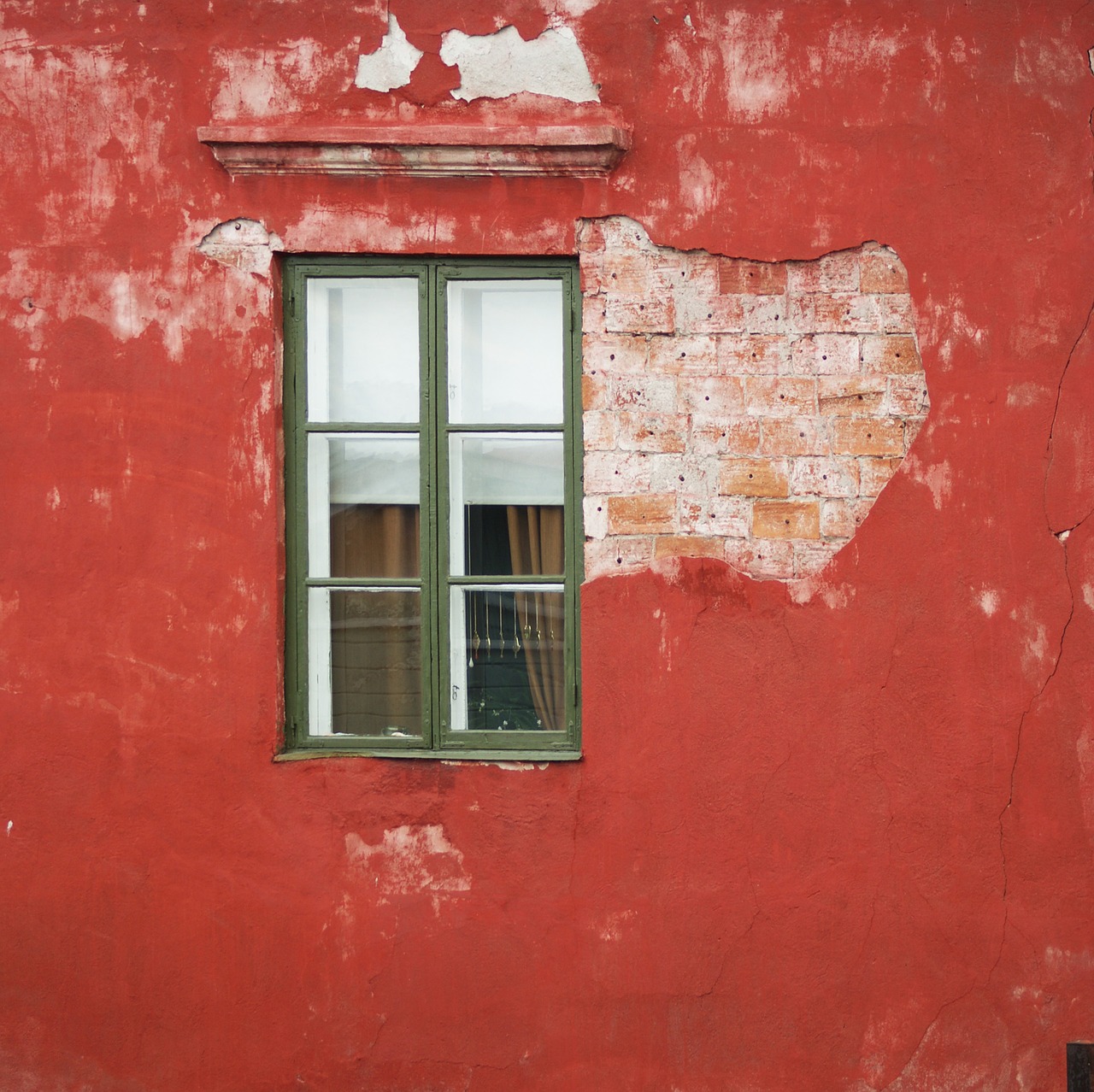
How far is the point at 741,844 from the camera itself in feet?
11.6

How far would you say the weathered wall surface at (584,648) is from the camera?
11.5ft

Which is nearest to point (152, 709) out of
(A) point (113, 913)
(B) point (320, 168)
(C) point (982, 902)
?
(A) point (113, 913)

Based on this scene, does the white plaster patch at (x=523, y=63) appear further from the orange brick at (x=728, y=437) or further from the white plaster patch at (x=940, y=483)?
the white plaster patch at (x=940, y=483)

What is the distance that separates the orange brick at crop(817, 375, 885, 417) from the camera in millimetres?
3527

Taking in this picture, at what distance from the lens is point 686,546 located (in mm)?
3549

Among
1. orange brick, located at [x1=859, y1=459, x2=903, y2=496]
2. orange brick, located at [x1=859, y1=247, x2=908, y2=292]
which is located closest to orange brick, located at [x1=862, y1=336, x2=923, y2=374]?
orange brick, located at [x1=859, y1=247, x2=908, y2=292]

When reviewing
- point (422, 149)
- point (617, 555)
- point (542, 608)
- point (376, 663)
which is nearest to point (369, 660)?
point (376, 663)

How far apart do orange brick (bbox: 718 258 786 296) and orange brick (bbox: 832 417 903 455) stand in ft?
1.51

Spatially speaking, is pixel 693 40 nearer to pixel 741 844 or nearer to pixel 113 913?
pixel 741 844

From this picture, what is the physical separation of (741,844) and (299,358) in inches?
82.9

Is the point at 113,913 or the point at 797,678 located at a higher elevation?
the point at 797,678

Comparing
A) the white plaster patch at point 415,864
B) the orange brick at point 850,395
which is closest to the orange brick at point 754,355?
the orange brick at point 850,395

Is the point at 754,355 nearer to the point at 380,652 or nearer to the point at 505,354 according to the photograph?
the point at 505,354

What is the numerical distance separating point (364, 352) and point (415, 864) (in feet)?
5.46
